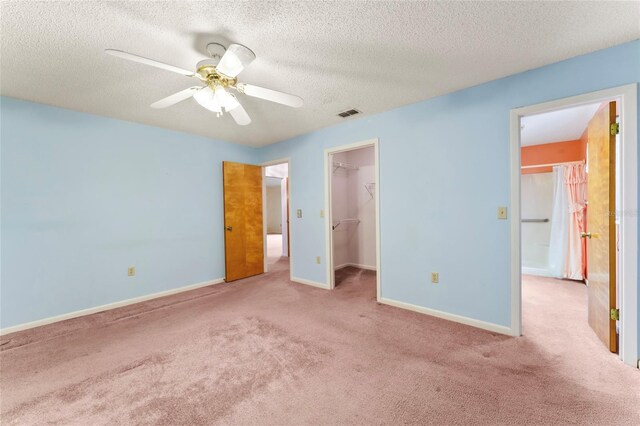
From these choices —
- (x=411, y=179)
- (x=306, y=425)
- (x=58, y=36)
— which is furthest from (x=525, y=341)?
(x=58, y=36)

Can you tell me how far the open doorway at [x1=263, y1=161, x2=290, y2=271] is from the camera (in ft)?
18.1

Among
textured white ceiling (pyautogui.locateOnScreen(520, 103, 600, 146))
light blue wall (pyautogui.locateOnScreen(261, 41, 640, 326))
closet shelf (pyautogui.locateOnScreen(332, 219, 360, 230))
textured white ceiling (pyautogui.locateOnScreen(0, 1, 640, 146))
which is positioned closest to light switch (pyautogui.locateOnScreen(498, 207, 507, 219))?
light blue wall (pyautogui.locateOnScreen(261, 41, 640, 326))

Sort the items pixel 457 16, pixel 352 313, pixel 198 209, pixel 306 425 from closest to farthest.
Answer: pixel 306 425, pixel 457 16, pixel 352 313, pixel 198 209

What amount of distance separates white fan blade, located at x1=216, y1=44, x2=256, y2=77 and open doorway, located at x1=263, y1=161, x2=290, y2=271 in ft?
9.11

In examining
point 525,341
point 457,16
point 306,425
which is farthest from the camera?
point 525,341

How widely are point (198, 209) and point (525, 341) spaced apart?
429 centimetres

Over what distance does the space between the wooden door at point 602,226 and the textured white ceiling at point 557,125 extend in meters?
0.78

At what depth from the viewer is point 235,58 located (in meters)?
1.54

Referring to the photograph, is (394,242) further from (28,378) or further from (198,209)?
(28,378)

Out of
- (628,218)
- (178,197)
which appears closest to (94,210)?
(178,197)

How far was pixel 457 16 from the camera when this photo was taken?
159 centimetres

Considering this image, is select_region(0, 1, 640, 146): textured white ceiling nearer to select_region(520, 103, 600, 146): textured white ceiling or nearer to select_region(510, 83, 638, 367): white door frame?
select_region(510, 83, 638, 367): white door frame

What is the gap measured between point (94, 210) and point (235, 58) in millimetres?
2851

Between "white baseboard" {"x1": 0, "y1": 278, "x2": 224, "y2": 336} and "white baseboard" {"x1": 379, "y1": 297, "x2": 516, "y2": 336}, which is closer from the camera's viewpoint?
"white baseboard" {"x1": 379, "y1": 297, "x2": 516, "y2": 336}
